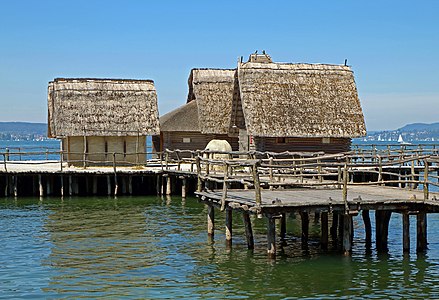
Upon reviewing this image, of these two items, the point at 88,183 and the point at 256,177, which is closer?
the point at 256,177

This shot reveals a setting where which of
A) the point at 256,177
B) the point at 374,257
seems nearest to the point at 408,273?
the point at 374,257

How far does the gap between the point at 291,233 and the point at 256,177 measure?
6.76 metres

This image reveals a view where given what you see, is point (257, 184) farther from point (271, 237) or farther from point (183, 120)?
point (183, 120)

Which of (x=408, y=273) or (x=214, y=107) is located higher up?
(x=214, y=107)

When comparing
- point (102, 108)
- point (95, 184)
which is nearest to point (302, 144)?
point (95, 184)

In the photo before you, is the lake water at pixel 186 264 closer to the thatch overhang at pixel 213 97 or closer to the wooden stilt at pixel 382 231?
the wooden stilt at pixel 382 231

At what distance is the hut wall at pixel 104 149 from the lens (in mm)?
45656

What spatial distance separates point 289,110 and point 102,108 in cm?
1084

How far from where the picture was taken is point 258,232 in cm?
2881

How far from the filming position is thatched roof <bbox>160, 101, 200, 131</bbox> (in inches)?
2041

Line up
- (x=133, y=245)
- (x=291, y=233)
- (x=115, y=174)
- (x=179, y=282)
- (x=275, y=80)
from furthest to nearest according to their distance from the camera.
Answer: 1. (x=275, y=80)
2. (x=115, y=174)
3. (x=291, y=233)
4. (x=133, y=245)
5. (x=179, y=282)

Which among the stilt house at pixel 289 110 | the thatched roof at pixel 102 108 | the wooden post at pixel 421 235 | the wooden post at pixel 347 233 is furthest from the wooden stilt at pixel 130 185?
the wooden post at pixel 421 235

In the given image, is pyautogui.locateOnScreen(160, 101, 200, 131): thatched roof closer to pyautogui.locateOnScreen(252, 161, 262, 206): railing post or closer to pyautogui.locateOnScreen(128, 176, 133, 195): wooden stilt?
pyautogui.locateOnScreen(128, 176, 133, 195): wooden stilt

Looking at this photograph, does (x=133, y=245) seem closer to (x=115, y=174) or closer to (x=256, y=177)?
(x=256, y=177)
